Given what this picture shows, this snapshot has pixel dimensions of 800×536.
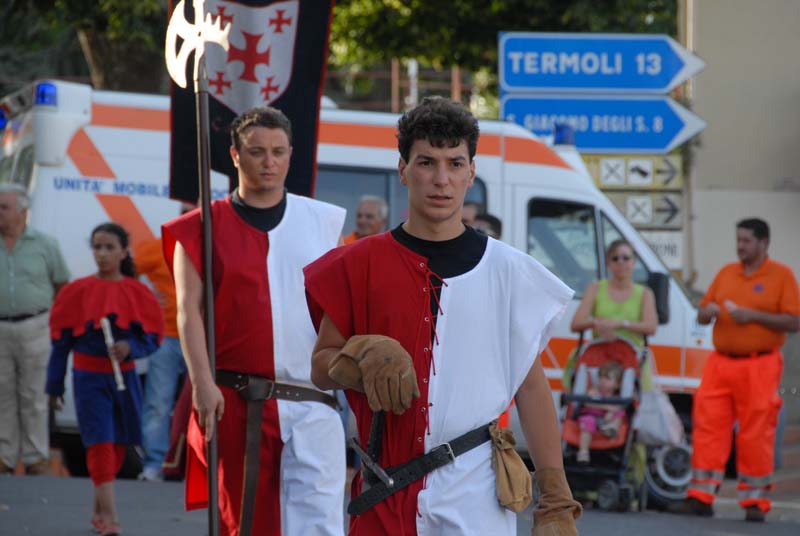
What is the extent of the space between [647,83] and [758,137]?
10.0 m

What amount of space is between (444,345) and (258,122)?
206 cm

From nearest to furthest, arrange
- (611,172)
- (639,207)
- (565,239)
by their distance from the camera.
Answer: (565,239) → (611,172) → (639,207)

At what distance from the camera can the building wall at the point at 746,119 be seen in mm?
21688

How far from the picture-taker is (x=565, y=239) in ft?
37.5

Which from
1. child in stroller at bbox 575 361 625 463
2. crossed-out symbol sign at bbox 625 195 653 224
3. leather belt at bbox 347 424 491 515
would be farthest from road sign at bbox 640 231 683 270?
leather belt at bbox 347 424 491 515

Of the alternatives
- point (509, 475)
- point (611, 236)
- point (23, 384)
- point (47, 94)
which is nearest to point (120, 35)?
point (47, 94)

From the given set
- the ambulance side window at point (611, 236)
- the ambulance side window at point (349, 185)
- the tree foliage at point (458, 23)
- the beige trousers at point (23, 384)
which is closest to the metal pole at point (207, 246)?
the beige trousers at point (23, 384)

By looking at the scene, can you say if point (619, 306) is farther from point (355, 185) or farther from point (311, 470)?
point (311, 470)

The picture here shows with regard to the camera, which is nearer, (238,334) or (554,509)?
(554,509)

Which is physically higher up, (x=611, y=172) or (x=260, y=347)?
(x=611, y=172)

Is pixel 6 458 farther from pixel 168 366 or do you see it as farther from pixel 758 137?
pixel 758 137

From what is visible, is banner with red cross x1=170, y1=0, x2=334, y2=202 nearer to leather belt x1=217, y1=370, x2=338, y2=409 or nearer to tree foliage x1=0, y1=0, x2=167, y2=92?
leather belt x1=217, y1=370, x2=338, y2=409

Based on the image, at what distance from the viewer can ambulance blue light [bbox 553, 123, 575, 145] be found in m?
11.7

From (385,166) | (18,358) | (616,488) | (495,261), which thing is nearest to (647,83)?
(385,166)
